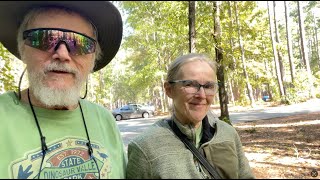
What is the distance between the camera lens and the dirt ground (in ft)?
19.3

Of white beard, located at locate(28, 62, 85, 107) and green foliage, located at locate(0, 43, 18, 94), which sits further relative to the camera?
green foliage, located at locate(0, 43, 18, 94)

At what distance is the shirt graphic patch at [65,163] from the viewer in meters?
1.31

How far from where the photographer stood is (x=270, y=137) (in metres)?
9.92

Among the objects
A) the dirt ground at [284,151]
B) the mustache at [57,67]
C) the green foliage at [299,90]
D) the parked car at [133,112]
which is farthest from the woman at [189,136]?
the parked car at [133,112]

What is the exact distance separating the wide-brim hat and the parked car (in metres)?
25.1

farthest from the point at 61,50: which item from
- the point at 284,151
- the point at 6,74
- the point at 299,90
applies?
the point at 299,90

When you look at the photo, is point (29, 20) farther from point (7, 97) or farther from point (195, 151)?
point (195, 151)

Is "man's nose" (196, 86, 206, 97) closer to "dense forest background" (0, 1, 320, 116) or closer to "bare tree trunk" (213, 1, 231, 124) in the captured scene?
"dense forest background" (0, 1, 320, 116)

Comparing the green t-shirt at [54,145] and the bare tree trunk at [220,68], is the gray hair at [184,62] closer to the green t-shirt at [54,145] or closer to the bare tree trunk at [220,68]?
the green t-shirt at [54,145]

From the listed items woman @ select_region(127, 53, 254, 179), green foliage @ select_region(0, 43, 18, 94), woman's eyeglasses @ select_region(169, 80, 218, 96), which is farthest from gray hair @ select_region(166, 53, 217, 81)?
green foliage @ select_region(0, 43, 18, 94)

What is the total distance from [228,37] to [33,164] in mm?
8772

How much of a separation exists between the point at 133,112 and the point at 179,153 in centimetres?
2582

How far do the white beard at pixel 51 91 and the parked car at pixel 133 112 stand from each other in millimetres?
25447

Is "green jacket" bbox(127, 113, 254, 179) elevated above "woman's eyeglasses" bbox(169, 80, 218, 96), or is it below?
below
